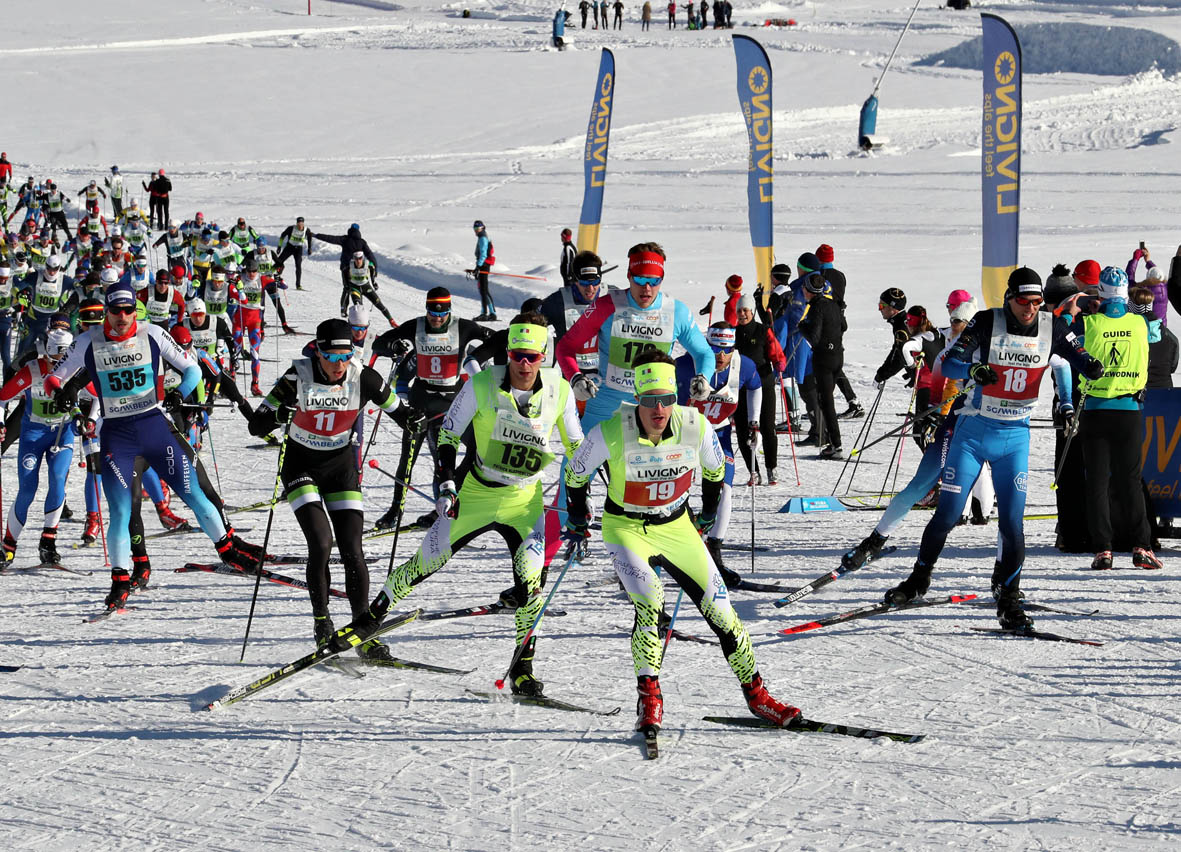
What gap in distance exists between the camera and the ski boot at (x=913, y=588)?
844 centimetres

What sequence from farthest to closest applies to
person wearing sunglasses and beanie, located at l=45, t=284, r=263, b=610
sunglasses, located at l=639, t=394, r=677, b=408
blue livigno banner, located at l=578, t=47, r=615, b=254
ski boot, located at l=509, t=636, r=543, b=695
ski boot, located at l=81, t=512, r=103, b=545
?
blue livigno banner, located at l=578, t=47, r=615, b=254 → ski boot, located at l=81, t=512, r=103, b=545 → person wearing sunglasses and beanie, located at l=45, t=284, r=263, b=610 → ski boot, located at l=509, t=636, r=543, b=695 → sunglasses, located at l=639, t=394, r=677, b=408

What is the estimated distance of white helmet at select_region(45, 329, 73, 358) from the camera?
1038 cm

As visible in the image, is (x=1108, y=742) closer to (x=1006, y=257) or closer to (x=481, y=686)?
(x=481, y=686)

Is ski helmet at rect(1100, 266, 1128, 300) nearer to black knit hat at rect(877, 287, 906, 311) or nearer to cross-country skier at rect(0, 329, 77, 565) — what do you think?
black knit hat at rect(877, 287, 906, 311)

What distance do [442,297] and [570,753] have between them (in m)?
5.10

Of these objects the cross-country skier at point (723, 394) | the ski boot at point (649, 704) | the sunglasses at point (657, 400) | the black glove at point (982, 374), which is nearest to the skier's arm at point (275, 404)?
the sunglasses at point (657, 400)

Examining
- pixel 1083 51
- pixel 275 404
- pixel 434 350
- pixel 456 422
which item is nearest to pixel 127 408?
pixel 275 404

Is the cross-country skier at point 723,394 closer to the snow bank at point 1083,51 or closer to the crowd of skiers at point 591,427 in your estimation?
the crowd of skiers at point 591,427

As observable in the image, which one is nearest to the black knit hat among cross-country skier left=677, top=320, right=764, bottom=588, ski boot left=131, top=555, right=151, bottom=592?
cross-country skier left=677, top=320, right=764, bottom=588

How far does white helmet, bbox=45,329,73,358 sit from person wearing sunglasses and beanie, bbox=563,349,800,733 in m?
5.55

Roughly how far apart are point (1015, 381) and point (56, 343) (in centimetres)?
691

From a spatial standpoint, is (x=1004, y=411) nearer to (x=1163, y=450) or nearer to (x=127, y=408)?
(x=1163, y=450)

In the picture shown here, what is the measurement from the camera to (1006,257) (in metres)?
14.6

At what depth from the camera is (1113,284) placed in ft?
29.9
